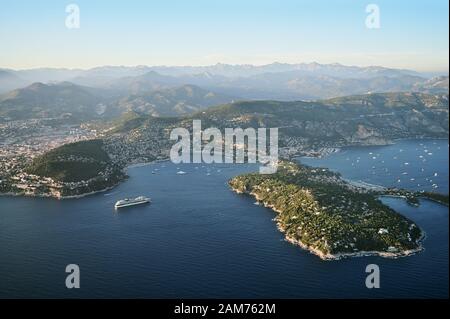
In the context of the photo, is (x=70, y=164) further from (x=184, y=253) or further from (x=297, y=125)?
(x=297, y=125)

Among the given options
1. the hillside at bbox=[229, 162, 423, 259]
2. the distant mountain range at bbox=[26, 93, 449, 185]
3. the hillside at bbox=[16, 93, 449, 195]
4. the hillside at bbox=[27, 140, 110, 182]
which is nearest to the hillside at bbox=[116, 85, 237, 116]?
the hillside at bbox=[16, 93, 449, 195]

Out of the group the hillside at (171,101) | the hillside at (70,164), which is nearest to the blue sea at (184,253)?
the hillside at (70,164)

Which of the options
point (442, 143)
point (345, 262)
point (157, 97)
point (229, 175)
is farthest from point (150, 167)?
point (157, 97)

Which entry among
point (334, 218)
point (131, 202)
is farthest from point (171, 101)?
point (334, 218)

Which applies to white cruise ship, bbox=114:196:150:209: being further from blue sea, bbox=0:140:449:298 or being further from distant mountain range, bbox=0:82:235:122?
distant mountain range, bbox=0:82:235:122

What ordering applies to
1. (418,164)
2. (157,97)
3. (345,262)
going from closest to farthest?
(345,262) → (418,164) → (157,97)

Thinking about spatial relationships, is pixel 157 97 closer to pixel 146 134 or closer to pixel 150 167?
pixel 146 134
